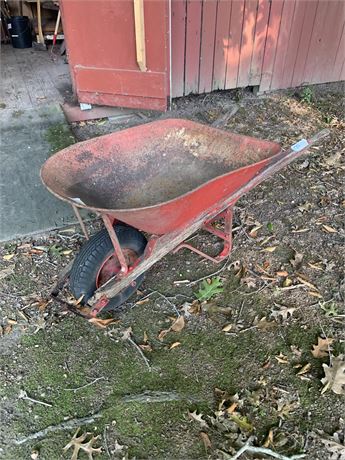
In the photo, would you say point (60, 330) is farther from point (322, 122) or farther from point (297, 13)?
point (297, 13)

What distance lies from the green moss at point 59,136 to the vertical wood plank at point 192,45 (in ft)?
5.12

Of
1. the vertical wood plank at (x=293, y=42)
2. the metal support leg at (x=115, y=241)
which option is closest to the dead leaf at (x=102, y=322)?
the metal support leg at (x=115, y=241)

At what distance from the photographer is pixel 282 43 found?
5387mm

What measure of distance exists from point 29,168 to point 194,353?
242 cm

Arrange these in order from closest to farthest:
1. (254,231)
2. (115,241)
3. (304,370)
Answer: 1. (115,241)
2. (304,370)
3. (254,231)

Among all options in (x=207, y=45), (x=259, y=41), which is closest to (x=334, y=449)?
(x=207, y=45)

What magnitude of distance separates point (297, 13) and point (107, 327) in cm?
438

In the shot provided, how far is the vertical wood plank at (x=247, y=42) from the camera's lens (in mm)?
4965

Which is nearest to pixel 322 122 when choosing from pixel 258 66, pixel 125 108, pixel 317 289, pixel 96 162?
pixel 258 66

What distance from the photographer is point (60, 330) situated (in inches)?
111

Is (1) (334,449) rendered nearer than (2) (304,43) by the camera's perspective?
Yes

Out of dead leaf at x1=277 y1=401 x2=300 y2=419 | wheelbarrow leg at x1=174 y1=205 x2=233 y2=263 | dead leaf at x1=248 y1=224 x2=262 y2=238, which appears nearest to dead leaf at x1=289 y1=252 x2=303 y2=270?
dead leaf at x1=248 y1=224 x2=262 y2=238

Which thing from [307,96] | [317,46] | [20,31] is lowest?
[307,96]

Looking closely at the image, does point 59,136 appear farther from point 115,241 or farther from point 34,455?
point 34,455
